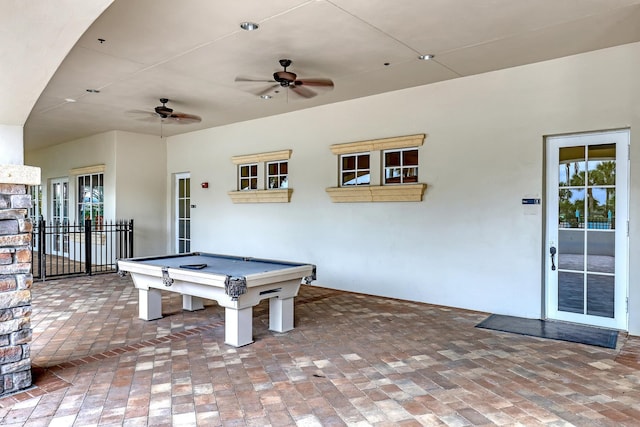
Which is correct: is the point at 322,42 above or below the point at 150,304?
above

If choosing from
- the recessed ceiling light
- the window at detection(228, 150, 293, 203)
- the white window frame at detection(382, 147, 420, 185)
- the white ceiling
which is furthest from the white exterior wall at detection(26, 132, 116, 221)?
the recessed ceiling light

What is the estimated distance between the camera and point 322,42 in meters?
4.35

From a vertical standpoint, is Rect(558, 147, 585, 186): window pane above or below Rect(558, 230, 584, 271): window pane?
above

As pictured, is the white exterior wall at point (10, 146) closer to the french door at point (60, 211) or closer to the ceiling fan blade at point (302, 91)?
the ceiling fan blade at point (302, 91)

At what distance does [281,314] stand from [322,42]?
2.93m

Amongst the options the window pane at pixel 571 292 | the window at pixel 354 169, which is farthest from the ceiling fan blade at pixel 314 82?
the window pane at pixel 571 292

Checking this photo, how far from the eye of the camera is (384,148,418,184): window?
6.02m

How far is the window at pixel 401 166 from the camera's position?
6.02m

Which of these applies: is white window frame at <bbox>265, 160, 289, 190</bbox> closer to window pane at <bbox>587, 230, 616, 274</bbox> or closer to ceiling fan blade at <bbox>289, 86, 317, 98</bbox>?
ceiling fan blade at <bbox>289, 86, 317, 98</bbox>

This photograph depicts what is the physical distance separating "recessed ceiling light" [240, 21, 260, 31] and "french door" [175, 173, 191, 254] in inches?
243

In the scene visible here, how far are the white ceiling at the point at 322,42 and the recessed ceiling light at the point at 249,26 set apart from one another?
0.05 meters

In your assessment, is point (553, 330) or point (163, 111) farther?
point (163, 111)

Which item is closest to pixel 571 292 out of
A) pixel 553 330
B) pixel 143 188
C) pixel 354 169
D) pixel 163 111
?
pixel 553 330

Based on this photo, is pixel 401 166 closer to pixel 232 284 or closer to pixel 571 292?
pixel 571 292
